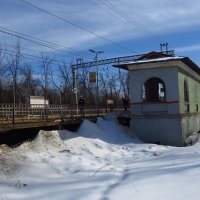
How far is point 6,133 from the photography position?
15266mm

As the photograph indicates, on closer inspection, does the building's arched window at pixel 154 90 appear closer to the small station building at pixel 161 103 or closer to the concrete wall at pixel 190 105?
the small station building at pixel 161 103

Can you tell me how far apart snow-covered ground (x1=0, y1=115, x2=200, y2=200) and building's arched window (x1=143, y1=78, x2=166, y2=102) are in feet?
19.7

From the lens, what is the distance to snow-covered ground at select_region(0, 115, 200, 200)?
32.8ft

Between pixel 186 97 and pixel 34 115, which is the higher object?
pixel 186 97

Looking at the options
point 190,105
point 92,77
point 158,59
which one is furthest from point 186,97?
point 92,77

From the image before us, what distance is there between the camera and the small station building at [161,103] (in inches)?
891

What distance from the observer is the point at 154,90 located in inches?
1005

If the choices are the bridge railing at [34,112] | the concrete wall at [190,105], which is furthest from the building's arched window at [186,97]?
the bridge railing at [34,112]

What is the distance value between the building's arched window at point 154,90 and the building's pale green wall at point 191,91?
1341mm

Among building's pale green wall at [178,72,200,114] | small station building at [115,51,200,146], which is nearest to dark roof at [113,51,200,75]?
small station building at [115,51,200,146]

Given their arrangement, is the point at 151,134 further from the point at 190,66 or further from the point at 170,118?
the point at 190,66

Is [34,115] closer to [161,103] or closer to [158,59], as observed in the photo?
[161,103]

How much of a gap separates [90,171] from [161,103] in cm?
1080

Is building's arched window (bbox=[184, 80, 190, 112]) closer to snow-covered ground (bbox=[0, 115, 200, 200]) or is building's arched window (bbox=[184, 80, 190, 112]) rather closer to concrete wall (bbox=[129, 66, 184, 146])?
concrete wall (bbox=[129, 66, 184, 146])
